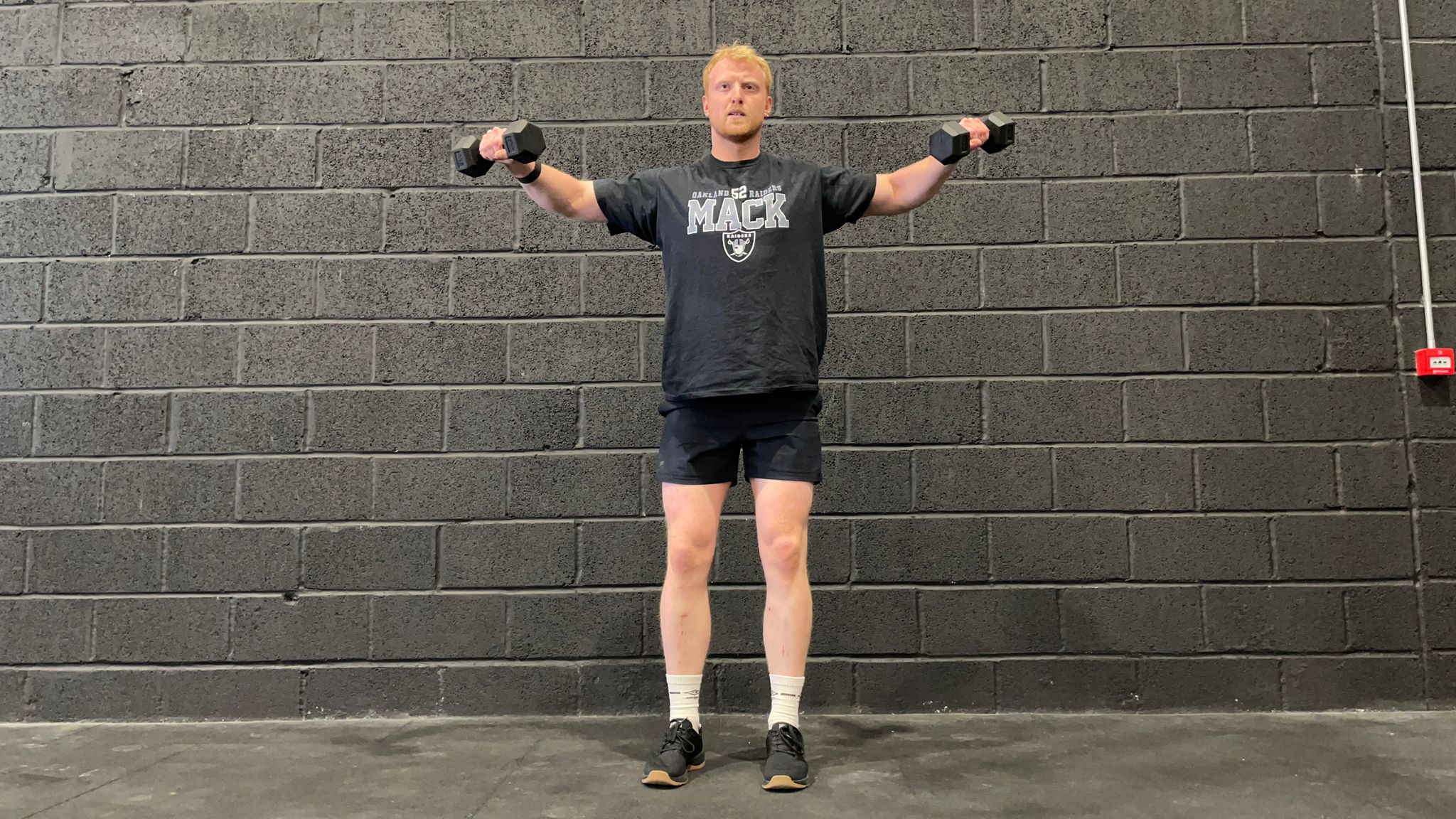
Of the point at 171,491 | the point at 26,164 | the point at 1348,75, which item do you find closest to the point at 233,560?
the point at 171,491

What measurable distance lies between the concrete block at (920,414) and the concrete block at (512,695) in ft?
2.92

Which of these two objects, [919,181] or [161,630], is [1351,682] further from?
[161,630]

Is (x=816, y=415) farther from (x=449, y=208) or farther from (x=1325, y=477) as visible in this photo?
(x=1325, y=477)

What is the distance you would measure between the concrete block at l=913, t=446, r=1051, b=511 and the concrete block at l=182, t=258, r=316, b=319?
1.75m

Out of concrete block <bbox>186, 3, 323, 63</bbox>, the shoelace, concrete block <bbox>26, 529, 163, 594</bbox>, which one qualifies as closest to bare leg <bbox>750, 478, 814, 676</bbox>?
the shoelace

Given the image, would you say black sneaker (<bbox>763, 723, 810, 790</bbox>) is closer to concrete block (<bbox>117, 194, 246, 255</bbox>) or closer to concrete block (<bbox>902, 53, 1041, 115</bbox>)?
concrete block (<bbox>902, 53, 1041, 115</bbox>)

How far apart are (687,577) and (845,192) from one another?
89 cm

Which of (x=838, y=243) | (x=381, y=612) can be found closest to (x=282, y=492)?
(x=381, y=612)

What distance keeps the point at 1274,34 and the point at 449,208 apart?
2341 millimetres

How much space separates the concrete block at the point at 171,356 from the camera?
254cm

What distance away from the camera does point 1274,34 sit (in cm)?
257

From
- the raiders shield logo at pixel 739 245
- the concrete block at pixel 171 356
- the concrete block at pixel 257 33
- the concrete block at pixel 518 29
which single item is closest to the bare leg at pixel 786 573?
the raiders shield logo at pixel 739 245

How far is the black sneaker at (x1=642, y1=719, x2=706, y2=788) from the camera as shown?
5.77 ft

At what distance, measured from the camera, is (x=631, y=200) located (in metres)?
2.01
